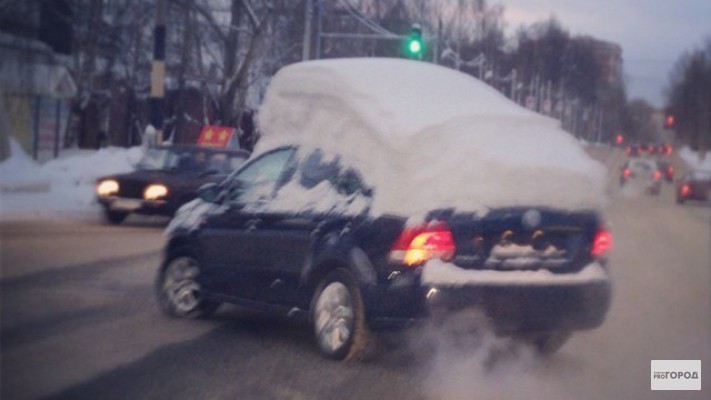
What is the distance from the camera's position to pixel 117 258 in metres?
13.4

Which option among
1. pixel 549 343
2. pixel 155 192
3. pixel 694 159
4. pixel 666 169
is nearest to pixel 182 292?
pixel 549 343

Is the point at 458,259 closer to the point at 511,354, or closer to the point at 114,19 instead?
the point at 511,354

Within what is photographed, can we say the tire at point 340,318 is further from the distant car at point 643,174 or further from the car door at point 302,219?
the distant car at point 643,174

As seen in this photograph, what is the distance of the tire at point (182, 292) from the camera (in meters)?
9.38

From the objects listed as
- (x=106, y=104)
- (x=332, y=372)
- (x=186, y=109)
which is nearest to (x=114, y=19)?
(x=186, y=109)

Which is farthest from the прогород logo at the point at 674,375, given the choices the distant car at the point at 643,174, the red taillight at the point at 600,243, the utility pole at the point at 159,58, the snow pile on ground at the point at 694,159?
the snow pile on ground at the point at 694,159

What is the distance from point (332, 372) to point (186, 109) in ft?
60.0

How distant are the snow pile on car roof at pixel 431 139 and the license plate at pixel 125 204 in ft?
27.4

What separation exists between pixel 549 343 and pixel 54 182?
17334 mm

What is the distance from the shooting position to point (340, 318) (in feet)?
25.2

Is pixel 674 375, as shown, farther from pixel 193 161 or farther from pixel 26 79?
pixel 26 79

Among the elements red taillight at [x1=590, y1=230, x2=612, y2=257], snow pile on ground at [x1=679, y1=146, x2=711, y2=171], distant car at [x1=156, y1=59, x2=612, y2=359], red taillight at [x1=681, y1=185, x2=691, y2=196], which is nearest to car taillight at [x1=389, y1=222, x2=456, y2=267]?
distant car at [x1=156, y1=59, x2=612, y2=359]

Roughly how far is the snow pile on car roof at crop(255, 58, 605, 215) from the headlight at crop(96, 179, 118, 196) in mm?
8753

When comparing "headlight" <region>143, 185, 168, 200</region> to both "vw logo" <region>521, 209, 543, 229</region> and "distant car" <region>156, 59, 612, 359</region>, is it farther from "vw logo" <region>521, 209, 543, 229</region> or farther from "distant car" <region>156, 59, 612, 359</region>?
"vw logo" <region>521, 209, 543, 229</region>
